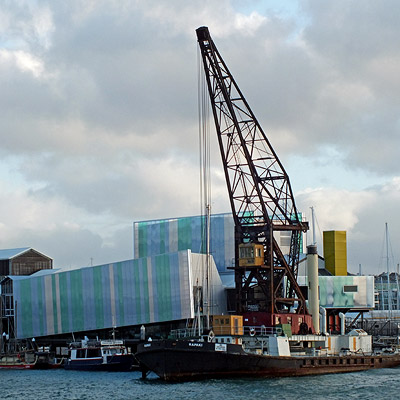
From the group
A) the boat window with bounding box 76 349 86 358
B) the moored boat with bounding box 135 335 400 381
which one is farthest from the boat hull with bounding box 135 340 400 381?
the boat window with bounding box 76 349 86 358

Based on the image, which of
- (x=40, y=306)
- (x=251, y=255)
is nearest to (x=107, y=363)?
(x=251, y=255)

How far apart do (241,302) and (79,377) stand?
73.4 ft

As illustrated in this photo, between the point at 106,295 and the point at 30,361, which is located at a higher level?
the point at 106,295

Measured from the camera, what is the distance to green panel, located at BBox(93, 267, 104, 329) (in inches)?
5030

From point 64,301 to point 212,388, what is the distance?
64.8m

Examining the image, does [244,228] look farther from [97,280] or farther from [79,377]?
[97,280]

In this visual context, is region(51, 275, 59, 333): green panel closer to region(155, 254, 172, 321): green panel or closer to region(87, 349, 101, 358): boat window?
region(155, 254, 172, 321): green panel

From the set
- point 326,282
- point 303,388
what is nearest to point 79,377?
point 303,388

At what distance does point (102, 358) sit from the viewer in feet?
333

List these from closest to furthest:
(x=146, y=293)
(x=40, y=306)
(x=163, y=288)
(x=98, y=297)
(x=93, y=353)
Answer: (x=93, y=353) → (x=163, y=288) → (x=146, y=293) → (x=98, y=297) → (x=40, y=306)

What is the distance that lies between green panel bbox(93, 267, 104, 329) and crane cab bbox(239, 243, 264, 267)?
34.8 meters

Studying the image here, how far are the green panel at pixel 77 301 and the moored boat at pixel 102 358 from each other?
22288mm

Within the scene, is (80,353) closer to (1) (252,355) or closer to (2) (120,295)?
(2) (120,295)

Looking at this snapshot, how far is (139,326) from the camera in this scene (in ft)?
415
